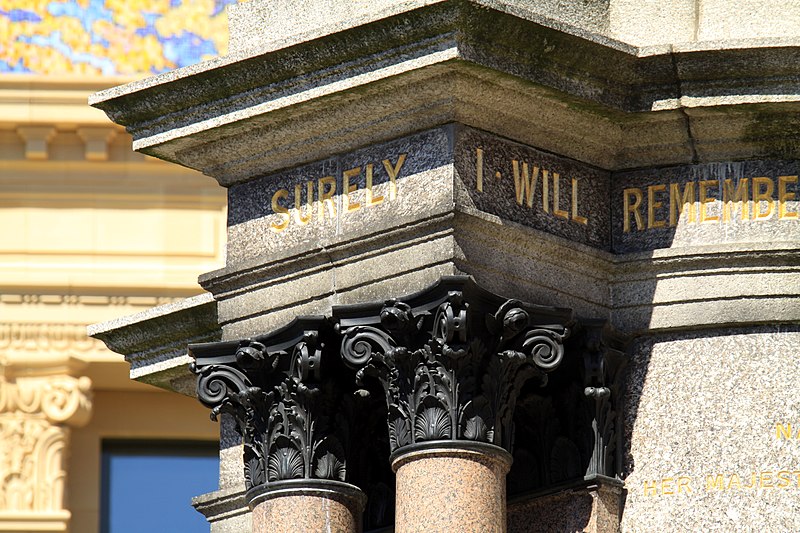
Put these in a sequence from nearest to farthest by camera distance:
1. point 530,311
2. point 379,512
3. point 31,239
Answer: point 530,311 < point 379,512 < point 31,239

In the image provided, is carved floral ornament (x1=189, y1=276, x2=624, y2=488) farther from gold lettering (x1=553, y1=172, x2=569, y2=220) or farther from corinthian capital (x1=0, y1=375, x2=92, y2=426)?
corinthian capital (x1=0, y1=375, x2=92, y2=426)

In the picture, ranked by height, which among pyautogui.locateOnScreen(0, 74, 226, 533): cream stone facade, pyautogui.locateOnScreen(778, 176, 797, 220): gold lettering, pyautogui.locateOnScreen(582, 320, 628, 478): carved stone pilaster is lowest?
pyautogui.locateOnScreen(582, 320, 628, 478): carved stone pilaster

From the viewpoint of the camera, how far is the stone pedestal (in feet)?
67.2

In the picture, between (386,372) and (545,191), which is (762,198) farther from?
(386,372)

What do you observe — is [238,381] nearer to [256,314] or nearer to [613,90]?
[256,314]

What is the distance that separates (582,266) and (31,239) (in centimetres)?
2521

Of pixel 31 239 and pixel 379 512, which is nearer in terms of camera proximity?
pixel 379 512

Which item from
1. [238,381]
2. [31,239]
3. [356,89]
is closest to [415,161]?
[356,89]

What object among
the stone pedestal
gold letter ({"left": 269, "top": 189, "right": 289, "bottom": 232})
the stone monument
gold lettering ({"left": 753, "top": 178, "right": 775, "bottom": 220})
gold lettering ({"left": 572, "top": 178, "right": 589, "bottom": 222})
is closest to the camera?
the stone pedestal

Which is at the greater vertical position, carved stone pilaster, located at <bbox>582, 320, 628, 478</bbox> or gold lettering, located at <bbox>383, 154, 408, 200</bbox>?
gold lettering, located at <bbox>383, 154, 408, 200</bbox>

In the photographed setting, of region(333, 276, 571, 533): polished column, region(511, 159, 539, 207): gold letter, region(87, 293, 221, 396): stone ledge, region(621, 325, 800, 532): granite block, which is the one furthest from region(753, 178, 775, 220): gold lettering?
region(87, 293, 221, 396): stone ledge

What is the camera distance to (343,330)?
21188 mm

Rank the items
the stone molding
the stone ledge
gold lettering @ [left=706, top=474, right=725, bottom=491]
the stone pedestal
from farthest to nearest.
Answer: the stone ledge
gold lettering @ [left=706, top=474, right=725, bottom=491]
the stone molding
the stone pedestal

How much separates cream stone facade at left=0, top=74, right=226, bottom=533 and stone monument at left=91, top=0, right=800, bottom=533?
22.9m
